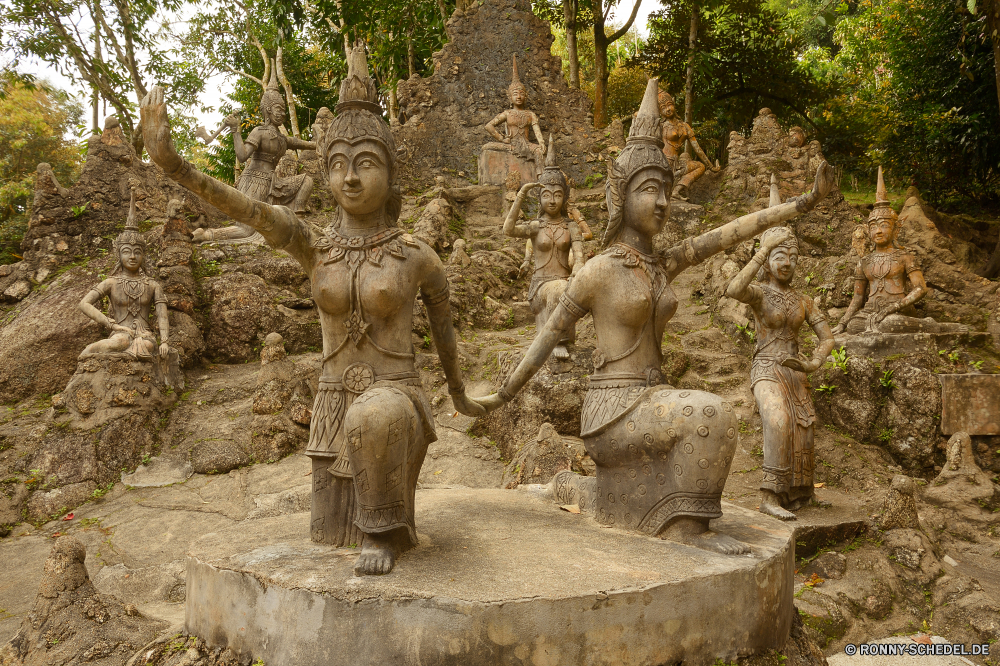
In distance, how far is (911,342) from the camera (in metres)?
7.99

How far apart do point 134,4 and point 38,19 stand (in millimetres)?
2202

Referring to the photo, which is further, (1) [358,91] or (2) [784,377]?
(2) [784,377]

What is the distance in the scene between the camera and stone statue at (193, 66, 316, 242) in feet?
39.8

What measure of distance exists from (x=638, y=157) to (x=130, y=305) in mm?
8016

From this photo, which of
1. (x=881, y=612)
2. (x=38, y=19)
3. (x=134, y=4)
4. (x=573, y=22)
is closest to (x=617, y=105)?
(x=573, y=22)

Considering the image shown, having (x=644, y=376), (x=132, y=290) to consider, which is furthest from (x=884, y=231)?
(x=132, y=290)

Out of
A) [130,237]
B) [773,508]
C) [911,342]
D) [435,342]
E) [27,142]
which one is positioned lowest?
[773,508]

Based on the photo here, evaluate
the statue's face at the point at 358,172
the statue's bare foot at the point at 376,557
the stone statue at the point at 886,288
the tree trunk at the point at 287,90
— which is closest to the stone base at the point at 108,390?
the statue's face at the point at 358,172

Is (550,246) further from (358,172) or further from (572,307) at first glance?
(358,172)

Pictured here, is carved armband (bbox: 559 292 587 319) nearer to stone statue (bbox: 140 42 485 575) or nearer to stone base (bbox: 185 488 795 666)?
stone statue (bbox: 140 42 485 575)

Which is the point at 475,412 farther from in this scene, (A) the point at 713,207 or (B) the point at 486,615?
(A) the point at 713,207

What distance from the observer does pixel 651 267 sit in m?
3.61

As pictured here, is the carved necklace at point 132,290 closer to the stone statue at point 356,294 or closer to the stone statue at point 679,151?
the stone statue at point 356,294

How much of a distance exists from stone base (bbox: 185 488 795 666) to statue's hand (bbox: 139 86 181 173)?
1.72 metres
